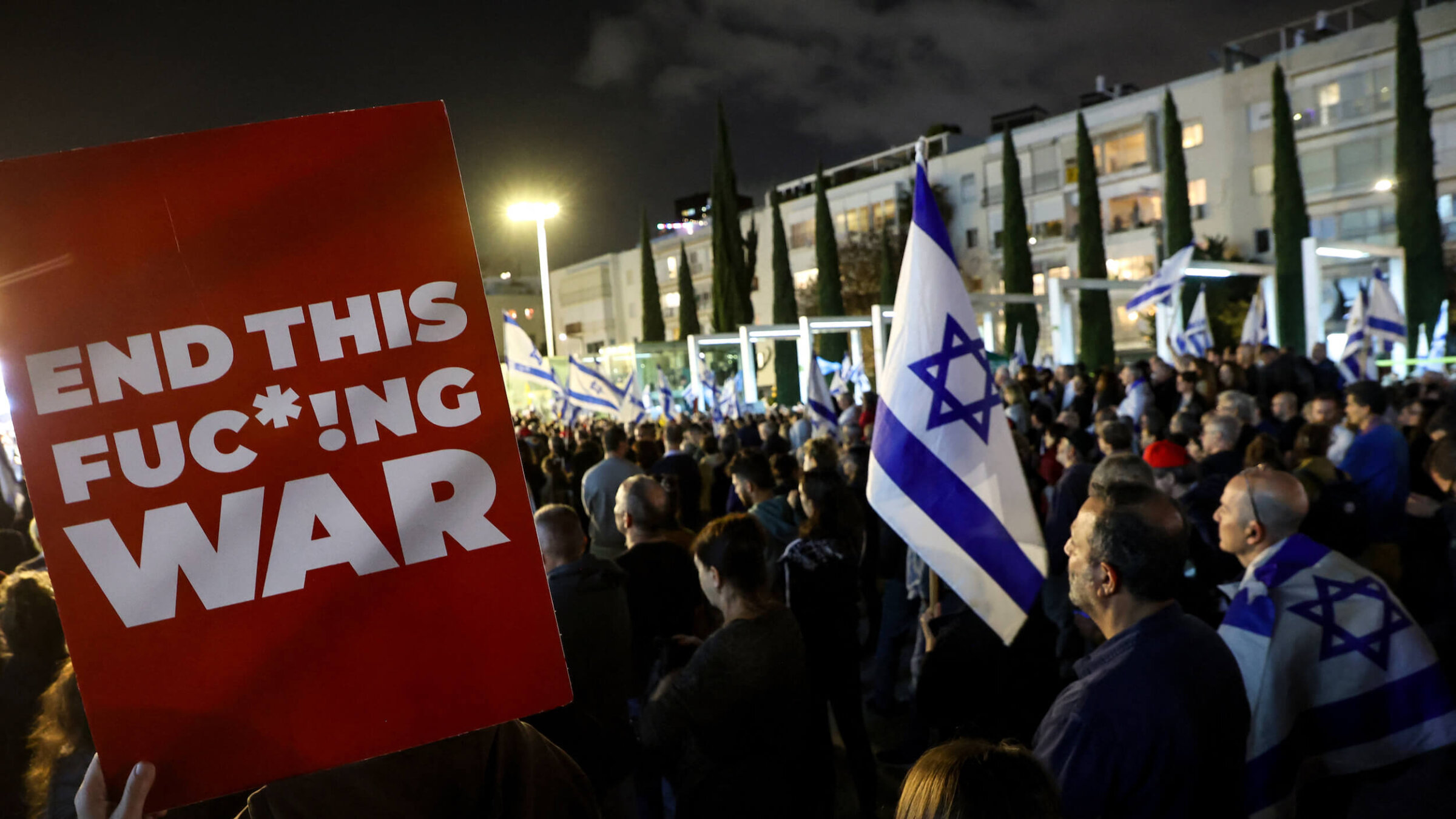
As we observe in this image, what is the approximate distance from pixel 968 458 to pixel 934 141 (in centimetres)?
5033

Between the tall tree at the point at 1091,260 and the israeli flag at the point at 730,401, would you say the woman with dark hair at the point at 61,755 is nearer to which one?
the israeli flag at the point at 730,401

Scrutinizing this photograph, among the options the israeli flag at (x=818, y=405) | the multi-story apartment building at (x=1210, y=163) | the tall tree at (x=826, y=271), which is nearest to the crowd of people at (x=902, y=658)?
the israeli flag at (x=818, y=405)

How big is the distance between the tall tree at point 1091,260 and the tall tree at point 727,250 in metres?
14.4

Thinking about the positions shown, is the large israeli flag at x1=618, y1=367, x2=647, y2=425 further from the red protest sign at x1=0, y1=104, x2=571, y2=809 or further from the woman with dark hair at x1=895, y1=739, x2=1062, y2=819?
the woman with dark hair at x1=895, y1=739, x2=1062, y2=819

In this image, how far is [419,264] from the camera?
157cm

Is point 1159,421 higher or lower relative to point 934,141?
lower

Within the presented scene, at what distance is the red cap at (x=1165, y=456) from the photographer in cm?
575

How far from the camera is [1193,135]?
4003 cm

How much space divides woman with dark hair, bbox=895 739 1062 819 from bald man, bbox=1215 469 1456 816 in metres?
1.97

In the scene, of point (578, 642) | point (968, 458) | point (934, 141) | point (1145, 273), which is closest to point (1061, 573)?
point (968, 458)

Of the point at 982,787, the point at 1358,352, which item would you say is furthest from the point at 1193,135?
the point at 982,787

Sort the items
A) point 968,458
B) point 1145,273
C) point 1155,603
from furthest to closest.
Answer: point 1145,273 < point 968,458 < point 1155,603

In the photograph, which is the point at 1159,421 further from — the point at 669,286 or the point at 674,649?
the point at 669,286

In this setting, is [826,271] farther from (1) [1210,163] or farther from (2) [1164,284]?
(2) [1164,284]
